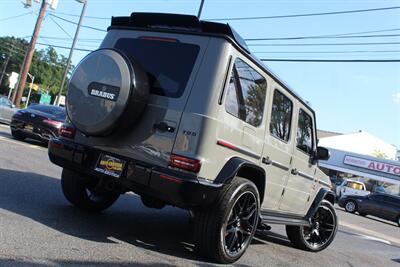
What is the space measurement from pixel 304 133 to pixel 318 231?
5.83ft

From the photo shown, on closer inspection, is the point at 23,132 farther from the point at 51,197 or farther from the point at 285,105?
the point at 285,105

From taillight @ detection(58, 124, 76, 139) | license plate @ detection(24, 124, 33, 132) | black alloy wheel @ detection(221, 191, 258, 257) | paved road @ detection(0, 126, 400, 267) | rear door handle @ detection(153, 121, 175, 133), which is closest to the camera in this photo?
paved road @ detection(0, 126, 400, 267)

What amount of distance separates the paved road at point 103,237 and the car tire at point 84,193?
0.14 metres

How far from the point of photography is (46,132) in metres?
15.1

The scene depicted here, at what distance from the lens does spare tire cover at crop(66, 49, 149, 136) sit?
203 inches

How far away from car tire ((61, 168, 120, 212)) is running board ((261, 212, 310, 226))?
2100 mm

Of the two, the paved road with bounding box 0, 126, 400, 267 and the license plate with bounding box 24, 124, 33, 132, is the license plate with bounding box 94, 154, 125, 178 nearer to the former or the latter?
the paved road with bounding box 0, 126, 400, 267

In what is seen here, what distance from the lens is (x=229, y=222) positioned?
5.36 meters

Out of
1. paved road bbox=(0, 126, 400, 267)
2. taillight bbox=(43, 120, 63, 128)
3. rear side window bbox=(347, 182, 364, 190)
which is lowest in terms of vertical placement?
paved road bbox=(0, 126, 400, 267)

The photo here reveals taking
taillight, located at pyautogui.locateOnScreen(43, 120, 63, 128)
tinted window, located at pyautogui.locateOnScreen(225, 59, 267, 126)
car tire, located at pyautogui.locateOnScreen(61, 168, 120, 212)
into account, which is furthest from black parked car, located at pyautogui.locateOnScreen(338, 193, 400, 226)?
tinted window, located at pyautogui.locateOnScreen(225, 59, 267, 126)

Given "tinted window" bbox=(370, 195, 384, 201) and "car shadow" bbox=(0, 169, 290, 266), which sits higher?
"tinted window" bbox=(370, 195, 384, 201)

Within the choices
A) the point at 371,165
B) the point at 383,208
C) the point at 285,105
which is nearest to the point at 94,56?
the point at 285,105

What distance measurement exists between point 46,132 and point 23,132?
869 millimetres

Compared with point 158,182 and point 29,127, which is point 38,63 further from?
point 158,182
